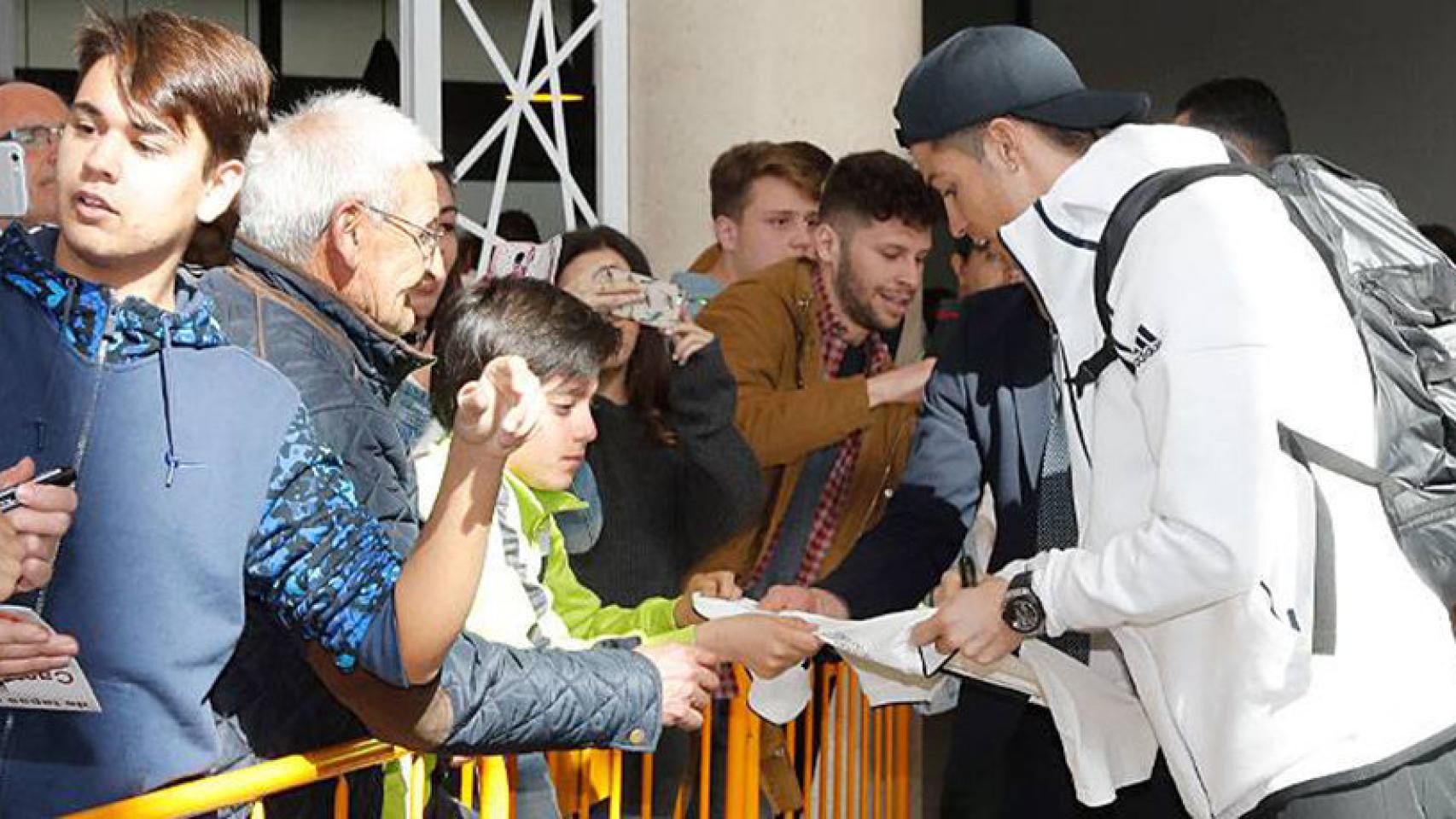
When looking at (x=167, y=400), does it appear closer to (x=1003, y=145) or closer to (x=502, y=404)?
(x=502, y=404)

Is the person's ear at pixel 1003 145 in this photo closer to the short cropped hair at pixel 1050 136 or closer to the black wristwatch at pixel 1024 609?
the short cropped hair at pixel 1050 136

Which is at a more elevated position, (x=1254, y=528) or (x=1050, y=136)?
(x=1050, y=136)

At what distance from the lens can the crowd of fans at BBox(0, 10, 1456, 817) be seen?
8.87ft

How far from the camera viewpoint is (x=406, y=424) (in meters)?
3.96

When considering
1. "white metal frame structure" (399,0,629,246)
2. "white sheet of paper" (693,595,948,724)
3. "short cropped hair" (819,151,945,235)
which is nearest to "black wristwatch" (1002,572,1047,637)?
"white sheet of paper" (693,595,948,724)

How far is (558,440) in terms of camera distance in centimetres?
421

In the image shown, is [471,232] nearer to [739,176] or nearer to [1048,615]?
[739,176]

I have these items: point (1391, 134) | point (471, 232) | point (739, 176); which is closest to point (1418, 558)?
point (739, 176)

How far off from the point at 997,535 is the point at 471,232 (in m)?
3.37

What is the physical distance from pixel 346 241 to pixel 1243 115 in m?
3.08

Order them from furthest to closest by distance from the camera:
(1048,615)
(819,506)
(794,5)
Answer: (794,5) < (819,506) < (1048,615)

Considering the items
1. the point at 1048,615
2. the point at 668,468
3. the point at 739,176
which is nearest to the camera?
the point at 1048,615

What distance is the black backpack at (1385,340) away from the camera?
10.8 feet

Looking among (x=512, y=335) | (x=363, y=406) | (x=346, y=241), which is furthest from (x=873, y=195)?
(x=363, y=406)
